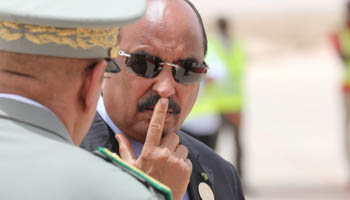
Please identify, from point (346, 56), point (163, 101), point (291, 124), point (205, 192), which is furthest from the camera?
point (291, 124)

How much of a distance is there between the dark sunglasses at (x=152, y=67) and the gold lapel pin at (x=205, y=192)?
402 millimetres

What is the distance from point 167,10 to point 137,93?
35 centimetres

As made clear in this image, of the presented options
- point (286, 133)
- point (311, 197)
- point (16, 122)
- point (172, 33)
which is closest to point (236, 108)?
point (311, 197)

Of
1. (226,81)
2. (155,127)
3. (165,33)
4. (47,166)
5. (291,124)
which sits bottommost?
(47,166)

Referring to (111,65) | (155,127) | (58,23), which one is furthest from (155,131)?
(58,23)

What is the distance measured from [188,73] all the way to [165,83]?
4.2 inches

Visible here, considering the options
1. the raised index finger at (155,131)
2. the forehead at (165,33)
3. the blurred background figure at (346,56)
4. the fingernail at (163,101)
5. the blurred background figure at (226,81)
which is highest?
the blurred background figure at (346,56)

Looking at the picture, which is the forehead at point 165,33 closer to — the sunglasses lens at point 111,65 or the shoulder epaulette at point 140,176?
the sunglasses lens at point 111,65

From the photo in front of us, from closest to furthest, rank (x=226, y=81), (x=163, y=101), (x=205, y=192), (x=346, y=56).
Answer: (x=163, y=101) < (x=205, y=192) < (x=226, y=81) < (x=346, y=56)

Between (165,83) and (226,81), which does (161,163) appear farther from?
(226,81)

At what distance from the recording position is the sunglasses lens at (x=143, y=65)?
320 cm

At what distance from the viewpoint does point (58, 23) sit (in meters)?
2.07

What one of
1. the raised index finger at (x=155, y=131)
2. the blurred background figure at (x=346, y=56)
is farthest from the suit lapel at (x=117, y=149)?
the blurred background figure at (x=346, y=56)

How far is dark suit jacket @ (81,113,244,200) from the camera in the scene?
3.17 m
